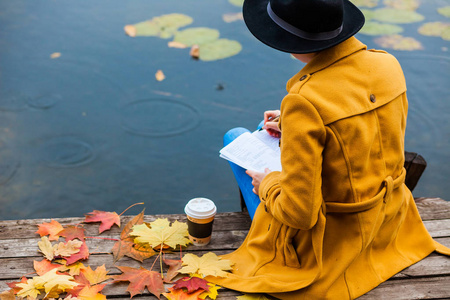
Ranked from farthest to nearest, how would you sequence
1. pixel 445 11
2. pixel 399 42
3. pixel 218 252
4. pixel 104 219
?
pixel 445 11
pixel 399 42
pixel 104 219
pixel 218 252

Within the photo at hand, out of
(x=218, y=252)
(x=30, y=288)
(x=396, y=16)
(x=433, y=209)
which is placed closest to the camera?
(x=30, y=288)

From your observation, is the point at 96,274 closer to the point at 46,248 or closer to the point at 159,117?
the point at 46,248

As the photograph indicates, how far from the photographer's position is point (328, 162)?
1.26 metres

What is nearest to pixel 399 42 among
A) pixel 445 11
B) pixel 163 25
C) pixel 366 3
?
pixel 366 3

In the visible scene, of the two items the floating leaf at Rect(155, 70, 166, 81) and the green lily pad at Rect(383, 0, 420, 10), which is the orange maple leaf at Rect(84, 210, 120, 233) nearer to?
the floating leaf at Rect(155, 70, 166, 81)

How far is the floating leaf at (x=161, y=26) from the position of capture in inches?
163

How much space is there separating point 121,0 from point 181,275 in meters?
3.63

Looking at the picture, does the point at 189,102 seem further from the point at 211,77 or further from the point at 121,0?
the point at 121,0

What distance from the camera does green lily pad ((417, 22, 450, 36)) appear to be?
14.5 ft

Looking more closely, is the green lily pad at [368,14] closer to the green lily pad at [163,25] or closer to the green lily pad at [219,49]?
the green lily pad at [219,49]

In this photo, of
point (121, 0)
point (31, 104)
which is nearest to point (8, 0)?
point (121, 0)

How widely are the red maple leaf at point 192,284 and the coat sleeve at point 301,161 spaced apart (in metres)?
0.39

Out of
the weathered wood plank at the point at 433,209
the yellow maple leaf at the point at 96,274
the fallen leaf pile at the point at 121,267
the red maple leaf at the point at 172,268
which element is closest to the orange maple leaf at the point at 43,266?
the fallen leaf pile at the point at 121,267

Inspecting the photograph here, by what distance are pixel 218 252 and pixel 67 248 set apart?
53 cm
